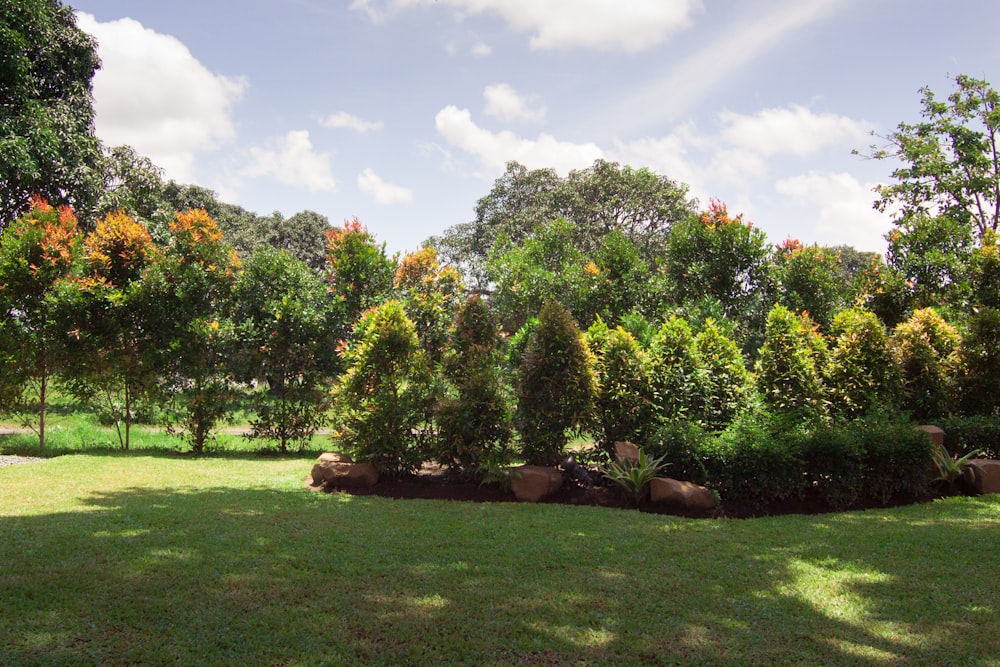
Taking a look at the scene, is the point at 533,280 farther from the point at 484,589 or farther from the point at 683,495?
the point at 484,589

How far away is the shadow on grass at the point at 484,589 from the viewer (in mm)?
3404

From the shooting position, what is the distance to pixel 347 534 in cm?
556

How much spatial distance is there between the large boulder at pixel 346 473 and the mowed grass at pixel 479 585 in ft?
3.51

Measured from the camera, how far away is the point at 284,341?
1144 centimetres

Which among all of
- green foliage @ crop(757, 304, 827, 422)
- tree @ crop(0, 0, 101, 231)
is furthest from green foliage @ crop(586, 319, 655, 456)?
tree @ crop(0, 0, 101, 231)

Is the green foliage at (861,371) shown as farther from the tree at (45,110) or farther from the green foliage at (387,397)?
the tree at (45,110)

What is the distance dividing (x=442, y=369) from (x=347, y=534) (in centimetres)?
361

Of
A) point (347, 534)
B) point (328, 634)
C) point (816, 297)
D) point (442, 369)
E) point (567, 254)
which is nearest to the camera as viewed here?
point (328, 634)

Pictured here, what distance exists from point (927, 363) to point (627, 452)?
612 centimetres

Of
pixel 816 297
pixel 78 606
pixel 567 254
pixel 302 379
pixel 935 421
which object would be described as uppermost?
pixel 567 254

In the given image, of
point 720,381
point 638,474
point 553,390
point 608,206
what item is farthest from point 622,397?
point 608,206

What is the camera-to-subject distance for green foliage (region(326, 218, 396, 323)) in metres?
11.7

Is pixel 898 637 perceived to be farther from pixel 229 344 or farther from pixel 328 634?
pixel 229 344

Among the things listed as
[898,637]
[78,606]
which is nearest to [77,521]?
[78,606]
